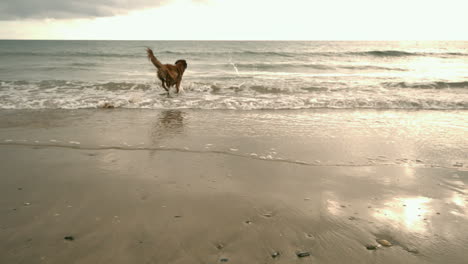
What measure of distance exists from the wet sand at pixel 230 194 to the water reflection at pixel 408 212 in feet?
0.03

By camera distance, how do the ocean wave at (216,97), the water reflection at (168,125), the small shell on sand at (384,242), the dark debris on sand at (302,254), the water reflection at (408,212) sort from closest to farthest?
the dark debris on sand at (302,254), the small shell on sand at (384,242), the water reflection at (408,212), the water reflection at (168,125), the ocean wave at (216,97)

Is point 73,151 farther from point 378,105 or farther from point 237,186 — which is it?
point 378,105

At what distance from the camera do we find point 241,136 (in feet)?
16.9

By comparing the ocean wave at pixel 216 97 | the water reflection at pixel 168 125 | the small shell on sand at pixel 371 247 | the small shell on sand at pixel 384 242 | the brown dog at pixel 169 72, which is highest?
the brown dog at pixel 169 72

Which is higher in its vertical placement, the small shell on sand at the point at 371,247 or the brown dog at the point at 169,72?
the brown dog at the point at 169,72

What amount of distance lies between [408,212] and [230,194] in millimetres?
1681

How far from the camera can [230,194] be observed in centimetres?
305

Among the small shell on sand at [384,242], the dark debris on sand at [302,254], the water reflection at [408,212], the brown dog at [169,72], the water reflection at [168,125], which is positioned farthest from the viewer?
the brown dog at [169,72]

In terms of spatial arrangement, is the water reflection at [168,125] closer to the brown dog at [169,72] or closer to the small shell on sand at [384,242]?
the brown dog at [169,72]

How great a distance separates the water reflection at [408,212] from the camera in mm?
2529

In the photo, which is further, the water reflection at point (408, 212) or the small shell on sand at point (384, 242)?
the water reflection at point (408, 212)

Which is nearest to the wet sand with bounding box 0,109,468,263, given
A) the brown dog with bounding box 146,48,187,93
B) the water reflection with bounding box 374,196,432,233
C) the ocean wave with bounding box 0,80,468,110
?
the water reflection with bounding box 374,196,432,233

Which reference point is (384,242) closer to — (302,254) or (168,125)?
(302,254)

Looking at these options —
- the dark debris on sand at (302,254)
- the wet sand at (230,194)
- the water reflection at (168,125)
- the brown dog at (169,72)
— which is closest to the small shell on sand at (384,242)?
the wet sand at (230,194)
